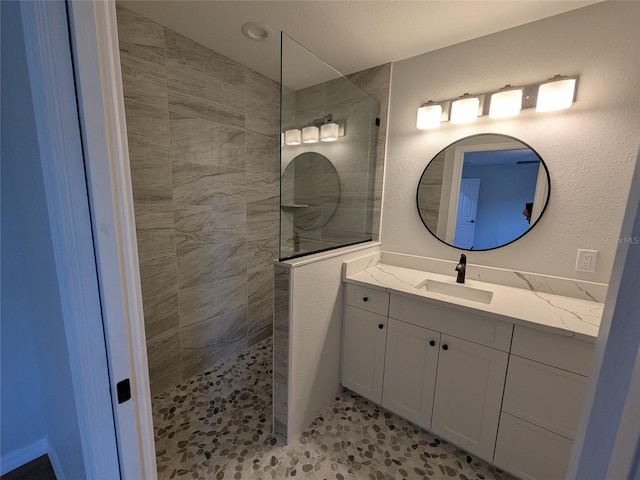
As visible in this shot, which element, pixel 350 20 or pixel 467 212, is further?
pixel 467 212

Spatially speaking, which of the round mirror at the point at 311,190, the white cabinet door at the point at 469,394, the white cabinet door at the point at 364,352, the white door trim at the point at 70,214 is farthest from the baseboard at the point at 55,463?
the white cabinet door at the point at 469,394

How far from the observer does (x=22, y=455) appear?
141 centimetres

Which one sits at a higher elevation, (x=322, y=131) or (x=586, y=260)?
(x=322, y=131)

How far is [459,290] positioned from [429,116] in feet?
3.91

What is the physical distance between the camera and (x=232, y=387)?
6.61ft

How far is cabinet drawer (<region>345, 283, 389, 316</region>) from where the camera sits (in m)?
1.68

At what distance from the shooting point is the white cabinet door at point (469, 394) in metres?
1.38

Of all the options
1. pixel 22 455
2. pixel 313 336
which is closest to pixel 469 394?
pixel 313 336

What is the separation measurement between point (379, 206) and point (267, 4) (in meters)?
1.48

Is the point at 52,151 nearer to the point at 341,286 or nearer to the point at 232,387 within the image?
the point at 341,286

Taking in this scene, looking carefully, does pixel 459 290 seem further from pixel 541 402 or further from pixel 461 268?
pixel 541 402

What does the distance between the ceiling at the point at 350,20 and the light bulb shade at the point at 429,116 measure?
0.40 meters

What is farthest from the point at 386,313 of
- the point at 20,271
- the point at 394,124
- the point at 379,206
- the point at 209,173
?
the point at 20,271

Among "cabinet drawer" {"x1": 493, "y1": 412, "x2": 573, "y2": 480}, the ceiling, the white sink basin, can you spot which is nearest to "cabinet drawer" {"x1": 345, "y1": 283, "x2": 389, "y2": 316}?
the white sink basin
